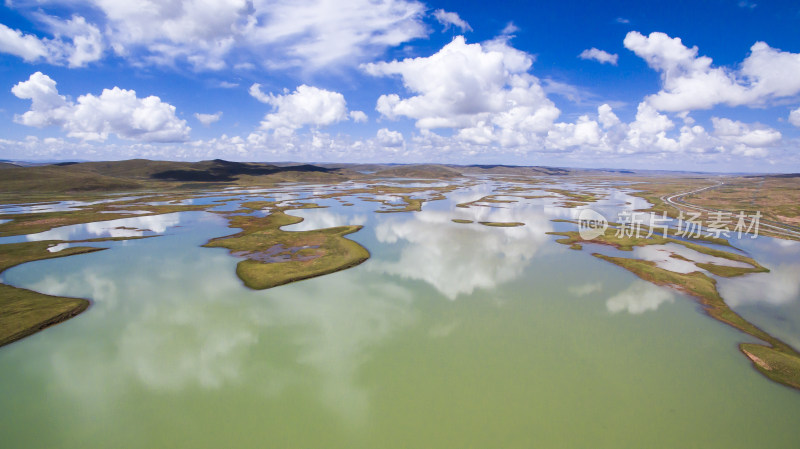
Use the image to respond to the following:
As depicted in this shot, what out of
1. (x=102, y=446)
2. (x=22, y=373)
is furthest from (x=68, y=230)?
(x=102, y=446)

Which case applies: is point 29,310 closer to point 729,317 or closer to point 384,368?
point 384,368

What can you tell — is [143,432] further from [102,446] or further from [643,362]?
[643,362]

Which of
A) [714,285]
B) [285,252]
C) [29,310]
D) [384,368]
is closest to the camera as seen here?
[384,368]

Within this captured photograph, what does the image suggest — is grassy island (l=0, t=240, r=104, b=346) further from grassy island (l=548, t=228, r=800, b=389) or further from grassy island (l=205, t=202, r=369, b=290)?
grassy island (l=548, t=228, r=800, b=389)

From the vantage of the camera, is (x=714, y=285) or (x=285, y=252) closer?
(x=714, y=285)

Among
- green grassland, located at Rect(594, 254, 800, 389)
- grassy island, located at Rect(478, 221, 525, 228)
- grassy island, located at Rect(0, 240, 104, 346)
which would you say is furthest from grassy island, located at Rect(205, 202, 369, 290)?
green grassland, located at Rect(594, 254, 800, 389)

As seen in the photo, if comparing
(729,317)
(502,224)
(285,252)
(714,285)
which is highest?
(502,224)

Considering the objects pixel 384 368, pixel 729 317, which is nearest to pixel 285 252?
pixel 384 368

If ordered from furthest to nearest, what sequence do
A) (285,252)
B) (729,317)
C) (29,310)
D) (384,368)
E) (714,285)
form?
(285,252)
(714,285)
(729,317)
(29,310)
(384,368)

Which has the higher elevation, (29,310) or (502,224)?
(502,224)

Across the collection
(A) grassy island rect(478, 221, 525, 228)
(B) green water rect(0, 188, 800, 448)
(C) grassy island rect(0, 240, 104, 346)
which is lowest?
(B) green water rect(0, 188, 800, 448)
